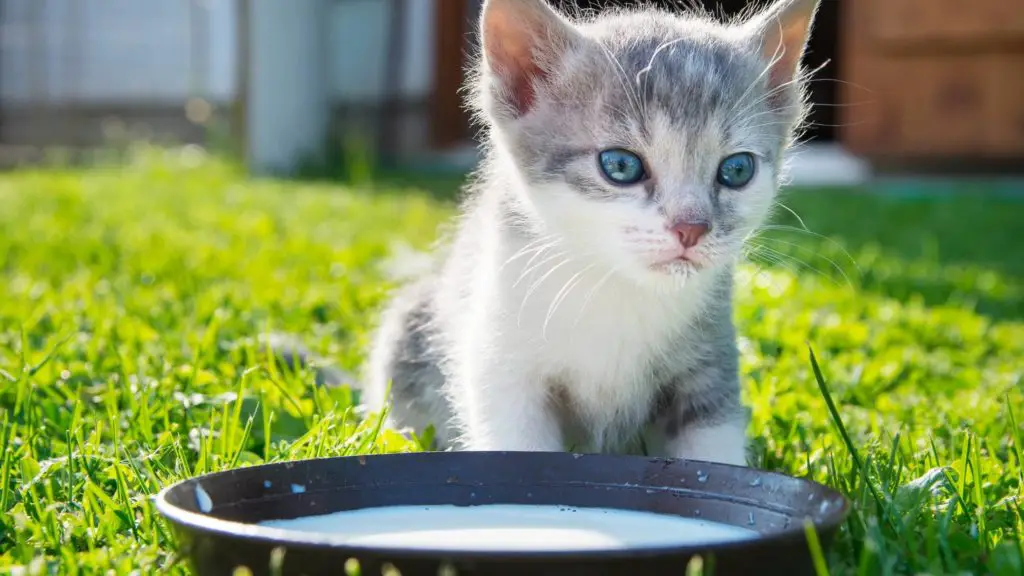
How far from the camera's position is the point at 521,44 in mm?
2428

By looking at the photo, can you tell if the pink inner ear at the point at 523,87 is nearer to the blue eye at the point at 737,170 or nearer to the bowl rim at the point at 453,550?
the blue eye at the point at 737,170

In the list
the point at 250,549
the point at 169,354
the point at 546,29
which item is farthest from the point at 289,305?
the point at 250,549

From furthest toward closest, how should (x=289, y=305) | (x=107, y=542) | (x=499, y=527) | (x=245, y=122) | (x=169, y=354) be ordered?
(x=245, y=122)
(x=289, y=305)
(x=169, y=354)
(x=107, y=542)
(x=499, y=527)

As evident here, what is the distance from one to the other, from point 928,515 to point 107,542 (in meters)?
1.27

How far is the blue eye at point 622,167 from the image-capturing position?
221 centimetres

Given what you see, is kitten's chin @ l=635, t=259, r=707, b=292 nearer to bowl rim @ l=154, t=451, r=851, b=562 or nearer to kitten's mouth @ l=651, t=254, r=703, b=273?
kitten's mouth @ l=651, t=254, r=703, b=273

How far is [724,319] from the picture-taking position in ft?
8.14

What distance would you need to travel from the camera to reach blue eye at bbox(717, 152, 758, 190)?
7.45ft

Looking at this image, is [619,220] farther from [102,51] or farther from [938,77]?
[102,51]

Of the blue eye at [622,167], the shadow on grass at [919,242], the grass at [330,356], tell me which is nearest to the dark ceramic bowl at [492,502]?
the grass at [330,356]

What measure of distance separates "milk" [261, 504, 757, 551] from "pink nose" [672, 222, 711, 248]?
0.48 meters

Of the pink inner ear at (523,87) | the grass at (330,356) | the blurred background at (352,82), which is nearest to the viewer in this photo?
the grass at (330,356)

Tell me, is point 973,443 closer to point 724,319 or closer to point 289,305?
point 724,319

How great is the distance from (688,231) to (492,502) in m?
0.56
